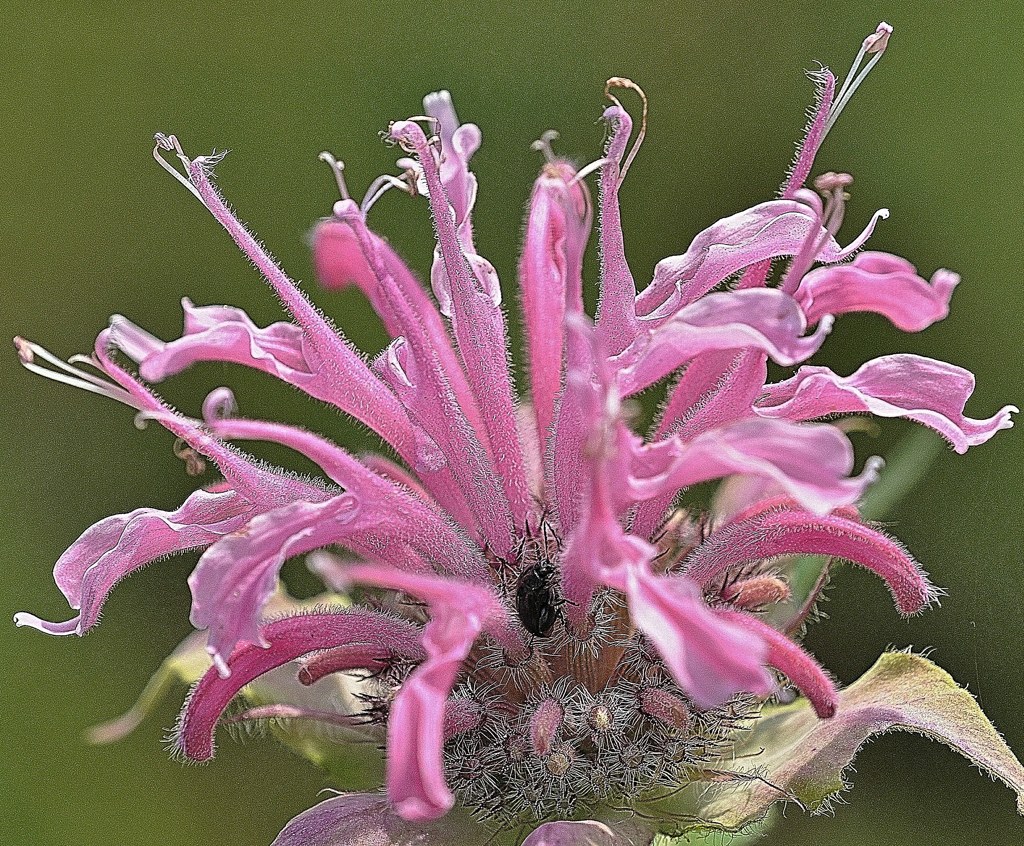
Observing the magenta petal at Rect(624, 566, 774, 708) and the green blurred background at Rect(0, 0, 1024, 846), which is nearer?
the magenta petal at Rect(624, 566, 774, 708)

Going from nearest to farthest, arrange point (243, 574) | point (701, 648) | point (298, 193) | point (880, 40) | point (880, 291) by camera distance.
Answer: point (701, 648), point (243, 574), point (880, 291), point (880, 40), point (298, 193)

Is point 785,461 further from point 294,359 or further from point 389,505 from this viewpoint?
point 294,359

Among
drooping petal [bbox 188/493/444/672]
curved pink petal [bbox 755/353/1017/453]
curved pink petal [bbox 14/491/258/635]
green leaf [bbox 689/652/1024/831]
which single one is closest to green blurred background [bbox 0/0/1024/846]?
green leaf [bbox 689/652/1024/831]

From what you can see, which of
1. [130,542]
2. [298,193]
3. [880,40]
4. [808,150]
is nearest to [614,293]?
[808,150]

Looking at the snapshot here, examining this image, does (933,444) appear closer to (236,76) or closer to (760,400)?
(760,400)

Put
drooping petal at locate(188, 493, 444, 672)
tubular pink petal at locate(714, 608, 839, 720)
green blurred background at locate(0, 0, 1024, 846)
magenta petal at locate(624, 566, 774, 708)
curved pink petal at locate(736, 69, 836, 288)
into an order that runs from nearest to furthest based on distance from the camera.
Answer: magenta petal at locate(624, 566, 774, 708) < drooping petal at locate(188, 493, 444, 672) < tubular pink petal at locate(714, 608, 839, 720) < curved pink petal at locate(736, 69, 836, 288) < green blurred background at locate(0, 0, 1024, 846)

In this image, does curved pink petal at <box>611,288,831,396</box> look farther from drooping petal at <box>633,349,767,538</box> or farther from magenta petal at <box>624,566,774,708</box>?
magenta petal at <box>624,566,774,708</box>

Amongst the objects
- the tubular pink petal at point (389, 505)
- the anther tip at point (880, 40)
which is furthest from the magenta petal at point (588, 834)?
the anther tip at point (880, 40)

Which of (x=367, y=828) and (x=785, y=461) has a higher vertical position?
(x=785, y=461)

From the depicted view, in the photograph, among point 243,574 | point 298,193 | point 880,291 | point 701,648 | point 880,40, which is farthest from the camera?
point 298,193
